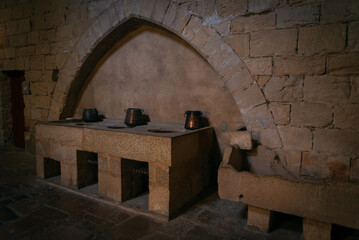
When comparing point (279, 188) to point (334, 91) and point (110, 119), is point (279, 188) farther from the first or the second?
point (110, 119)

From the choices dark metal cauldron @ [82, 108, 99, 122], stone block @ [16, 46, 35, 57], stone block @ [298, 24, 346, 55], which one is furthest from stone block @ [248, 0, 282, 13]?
stone block @ [16, 46, 35, 57]

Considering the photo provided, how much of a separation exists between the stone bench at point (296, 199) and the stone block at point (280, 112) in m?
0.74

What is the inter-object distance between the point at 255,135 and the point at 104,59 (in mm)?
2987

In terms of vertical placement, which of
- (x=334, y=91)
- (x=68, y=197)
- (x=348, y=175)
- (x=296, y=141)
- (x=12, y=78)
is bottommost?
(x=68, y=197)

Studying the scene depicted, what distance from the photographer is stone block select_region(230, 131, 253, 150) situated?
2602 millimetres

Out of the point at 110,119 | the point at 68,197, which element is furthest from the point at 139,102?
the point at 68,197

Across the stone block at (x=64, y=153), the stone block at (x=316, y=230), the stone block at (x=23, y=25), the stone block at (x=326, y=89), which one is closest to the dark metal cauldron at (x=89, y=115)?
the stone block at (x=64, y=153)

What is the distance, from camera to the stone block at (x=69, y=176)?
11.1ft

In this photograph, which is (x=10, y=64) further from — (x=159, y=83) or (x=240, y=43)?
(x=240, y=43)

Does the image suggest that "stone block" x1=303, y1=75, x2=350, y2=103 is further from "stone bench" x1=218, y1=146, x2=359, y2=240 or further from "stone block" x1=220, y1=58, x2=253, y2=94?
"stone bench" x1=218, y1=146, x2=359, y2=240

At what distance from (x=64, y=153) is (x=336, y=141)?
131 inches

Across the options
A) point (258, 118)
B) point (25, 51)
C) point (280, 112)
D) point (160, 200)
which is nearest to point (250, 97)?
point (258, 118)

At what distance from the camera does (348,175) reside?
2.45 meters

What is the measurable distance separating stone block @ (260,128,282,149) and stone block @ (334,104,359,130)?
56 centimetres
